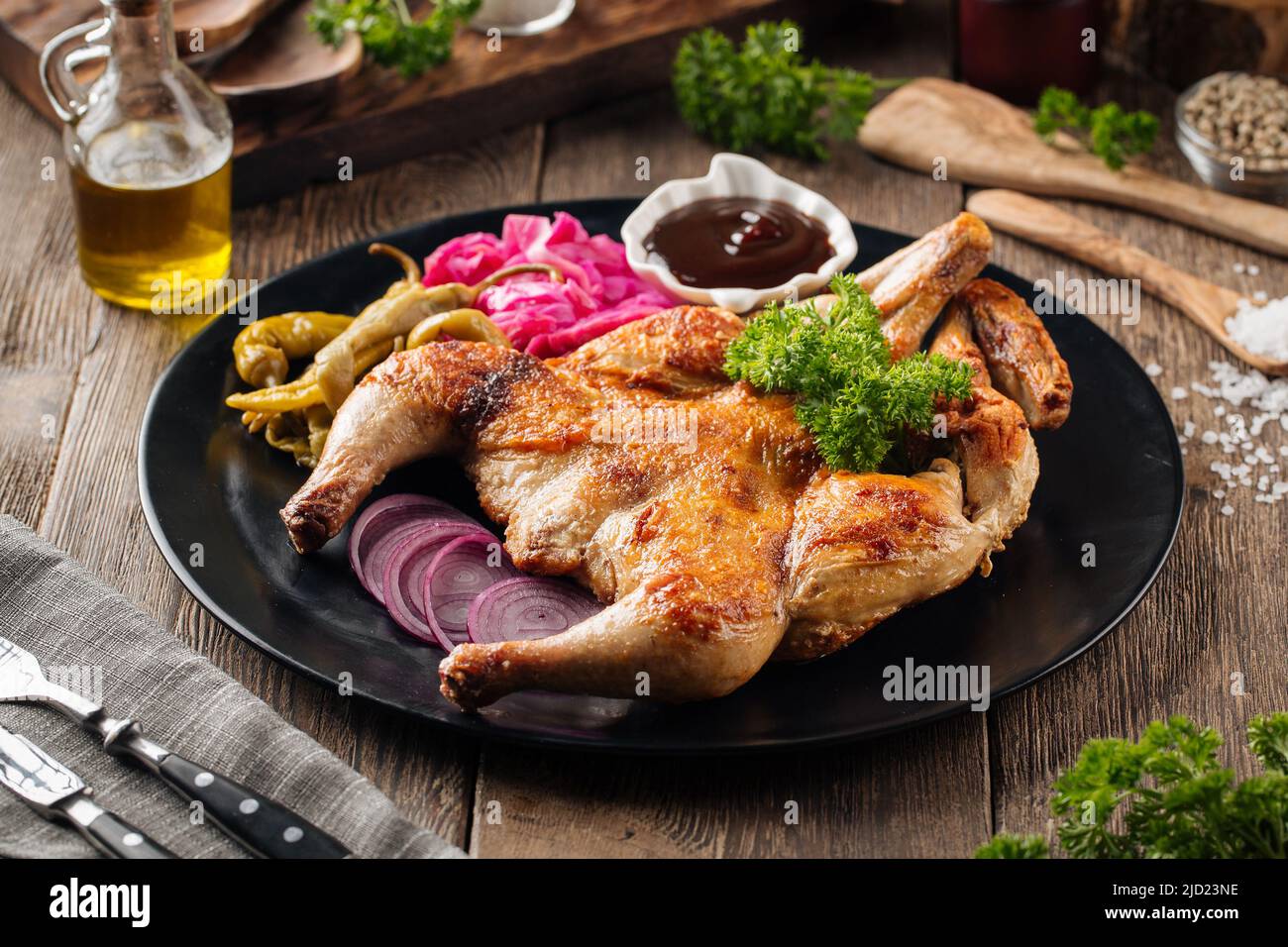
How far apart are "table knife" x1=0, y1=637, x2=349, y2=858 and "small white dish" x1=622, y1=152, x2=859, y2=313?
8.11 feet

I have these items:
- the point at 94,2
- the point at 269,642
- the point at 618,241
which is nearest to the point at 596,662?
the point at 269,642

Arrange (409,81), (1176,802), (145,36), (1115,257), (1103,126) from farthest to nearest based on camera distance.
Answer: (409,81) < (1103,126) < (1115,257) < (145,36) < (1176,802)

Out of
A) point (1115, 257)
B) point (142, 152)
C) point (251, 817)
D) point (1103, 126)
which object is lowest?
point (1115, 257)

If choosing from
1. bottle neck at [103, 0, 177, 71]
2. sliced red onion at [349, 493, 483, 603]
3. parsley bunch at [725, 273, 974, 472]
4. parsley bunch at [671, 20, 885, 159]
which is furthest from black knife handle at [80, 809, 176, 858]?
parsley bunch at [671, 20, 885, 159]

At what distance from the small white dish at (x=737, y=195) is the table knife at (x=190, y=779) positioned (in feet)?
8.11

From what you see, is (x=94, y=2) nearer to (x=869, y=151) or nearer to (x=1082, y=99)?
(x=869, y=151)

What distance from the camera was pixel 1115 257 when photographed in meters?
6.15

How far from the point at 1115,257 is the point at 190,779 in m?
4.43

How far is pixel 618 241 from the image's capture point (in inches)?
232

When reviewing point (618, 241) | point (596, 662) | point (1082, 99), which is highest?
point (596, 662)

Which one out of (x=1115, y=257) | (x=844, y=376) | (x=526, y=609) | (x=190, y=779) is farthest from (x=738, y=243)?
(x=190, y=779)

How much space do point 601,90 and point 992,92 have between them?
6.55 feet

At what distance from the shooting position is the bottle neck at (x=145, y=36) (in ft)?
17.1

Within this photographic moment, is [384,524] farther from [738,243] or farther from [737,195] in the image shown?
[737,195]
